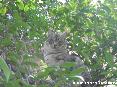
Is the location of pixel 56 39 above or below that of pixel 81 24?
below

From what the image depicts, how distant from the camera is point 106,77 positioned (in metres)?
2.69

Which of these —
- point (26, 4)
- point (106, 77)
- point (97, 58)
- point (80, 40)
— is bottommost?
point (106, 77)

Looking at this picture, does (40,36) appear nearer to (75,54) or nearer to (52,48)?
(52,48)

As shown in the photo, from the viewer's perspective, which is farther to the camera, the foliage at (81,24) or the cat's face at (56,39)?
the cat's face at (56,39)

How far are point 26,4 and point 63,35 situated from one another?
523mm

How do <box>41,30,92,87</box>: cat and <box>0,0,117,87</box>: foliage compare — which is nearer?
<box>0,0,117,87</box>: foliage

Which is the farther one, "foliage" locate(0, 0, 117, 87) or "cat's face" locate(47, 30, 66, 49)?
"cat's face" locate(47, 30, 66, 49)

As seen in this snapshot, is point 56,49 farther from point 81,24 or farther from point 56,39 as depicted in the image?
point 81,24

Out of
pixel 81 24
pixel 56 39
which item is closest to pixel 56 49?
pixel 56 39

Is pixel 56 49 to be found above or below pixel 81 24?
below

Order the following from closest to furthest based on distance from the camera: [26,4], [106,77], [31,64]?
1. [31,64]
2. [26,4]
3. [106,77]

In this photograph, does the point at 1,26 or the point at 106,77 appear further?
the point at 106,77

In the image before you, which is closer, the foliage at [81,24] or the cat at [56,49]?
the foliage at [81,24]

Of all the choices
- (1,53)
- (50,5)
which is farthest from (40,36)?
(1,53)
